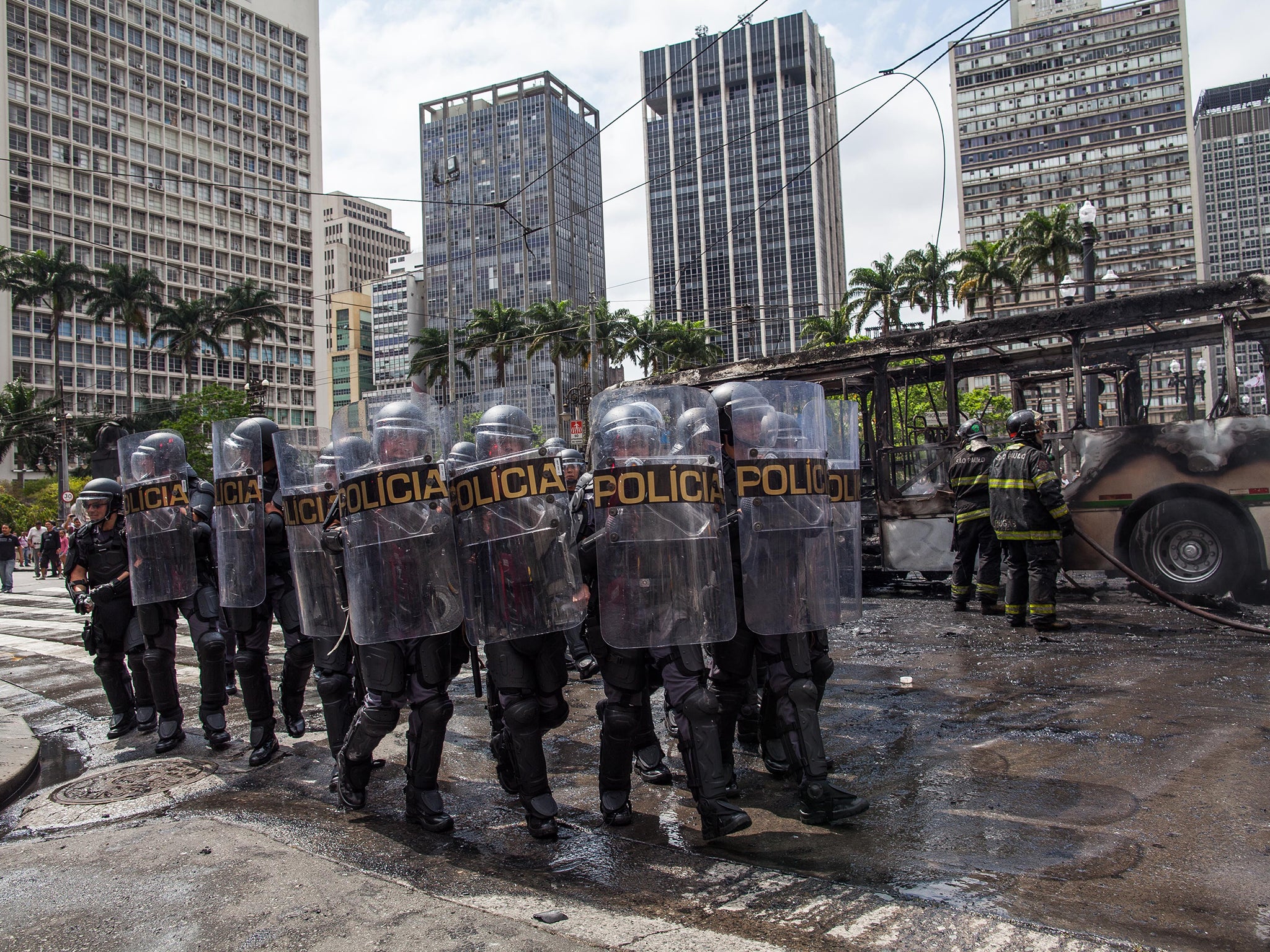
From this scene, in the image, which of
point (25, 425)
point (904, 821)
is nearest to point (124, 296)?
point (25, 425)

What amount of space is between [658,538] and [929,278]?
2003 inches

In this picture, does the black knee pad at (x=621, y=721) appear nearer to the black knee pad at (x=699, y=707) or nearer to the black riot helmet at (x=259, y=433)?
the black knee pad at (x=699, y=707)

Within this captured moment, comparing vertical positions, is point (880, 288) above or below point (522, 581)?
above

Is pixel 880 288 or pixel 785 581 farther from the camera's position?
→ pixel 880 288

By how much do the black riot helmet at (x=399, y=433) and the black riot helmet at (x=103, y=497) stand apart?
10.7 ft

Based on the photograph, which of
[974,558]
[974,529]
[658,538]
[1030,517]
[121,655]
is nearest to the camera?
[658,538]

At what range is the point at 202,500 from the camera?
A: 6.06 meters

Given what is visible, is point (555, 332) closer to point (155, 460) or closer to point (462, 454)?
point (155, 460)

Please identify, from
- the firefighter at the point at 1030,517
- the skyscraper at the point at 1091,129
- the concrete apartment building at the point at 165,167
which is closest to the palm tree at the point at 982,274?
the firefighter at the point at 1030,517

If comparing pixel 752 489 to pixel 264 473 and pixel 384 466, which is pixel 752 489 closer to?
pixel 384 466

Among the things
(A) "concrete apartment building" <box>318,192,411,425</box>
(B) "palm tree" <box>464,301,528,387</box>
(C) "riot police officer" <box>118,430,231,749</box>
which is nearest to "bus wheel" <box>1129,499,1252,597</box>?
(C) "riot police officer" <box>118,430,231,749</box>

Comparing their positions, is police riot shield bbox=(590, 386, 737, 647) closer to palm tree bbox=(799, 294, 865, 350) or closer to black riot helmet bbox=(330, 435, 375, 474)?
black riot helmet bbox=(330, 435, 375, 474)

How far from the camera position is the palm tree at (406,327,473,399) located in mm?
46875

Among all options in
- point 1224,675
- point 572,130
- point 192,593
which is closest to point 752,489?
point 192,593
